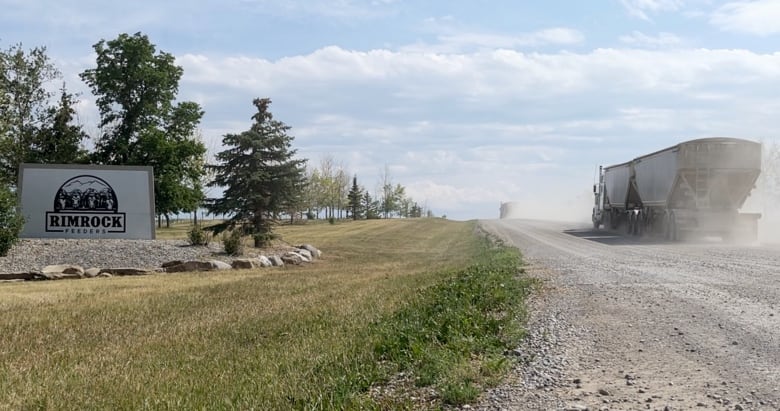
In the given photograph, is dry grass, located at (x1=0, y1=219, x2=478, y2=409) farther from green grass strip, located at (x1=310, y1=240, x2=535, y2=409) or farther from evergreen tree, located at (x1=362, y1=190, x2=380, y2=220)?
evergreen tree, located at (x1=362, y1=190, x2=380, y2=220)

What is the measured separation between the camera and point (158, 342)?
987cm

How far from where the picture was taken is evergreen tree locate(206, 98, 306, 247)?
32.6 meters

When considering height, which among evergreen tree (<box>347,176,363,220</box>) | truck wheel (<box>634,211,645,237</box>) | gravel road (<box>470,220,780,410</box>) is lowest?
gravel road (<box>470,220,780,410</box>)

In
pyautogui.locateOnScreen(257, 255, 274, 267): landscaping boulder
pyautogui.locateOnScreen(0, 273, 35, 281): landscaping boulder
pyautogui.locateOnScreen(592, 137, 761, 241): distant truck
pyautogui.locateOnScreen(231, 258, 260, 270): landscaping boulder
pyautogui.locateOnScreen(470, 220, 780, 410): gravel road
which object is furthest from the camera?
pyautogui.locateOnScreen(592, 137, 761, 241): distant truck

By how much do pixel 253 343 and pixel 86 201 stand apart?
2188 centimetres

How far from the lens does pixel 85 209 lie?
28984 mm

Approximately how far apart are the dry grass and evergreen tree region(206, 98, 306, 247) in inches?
529

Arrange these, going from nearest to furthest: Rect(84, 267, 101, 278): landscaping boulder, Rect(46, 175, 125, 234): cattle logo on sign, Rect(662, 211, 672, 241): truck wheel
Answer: Rect(84, 267, 101, 278): landscaping boulder
Rect(46, 175, 125, 234): cattle logo on sign
Rect(662, 211, 672, 241): truck wheel

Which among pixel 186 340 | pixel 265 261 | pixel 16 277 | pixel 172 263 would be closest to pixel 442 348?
pixel 186 340

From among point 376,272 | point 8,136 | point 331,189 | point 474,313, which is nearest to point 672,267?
point 376,272

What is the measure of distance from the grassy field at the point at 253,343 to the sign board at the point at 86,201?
12.2m

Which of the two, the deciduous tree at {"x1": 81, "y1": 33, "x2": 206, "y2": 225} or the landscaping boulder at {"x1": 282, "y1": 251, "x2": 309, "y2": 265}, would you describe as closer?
the landscaping boulder at {"x1": 282, "y1": 251, "x2": 309, "y2": 265}

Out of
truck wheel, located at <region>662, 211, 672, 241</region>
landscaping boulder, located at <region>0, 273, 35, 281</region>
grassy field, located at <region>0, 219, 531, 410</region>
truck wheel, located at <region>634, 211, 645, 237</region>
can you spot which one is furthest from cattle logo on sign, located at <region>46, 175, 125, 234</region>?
truck wheel, located at <region>634, 211, 645, 237</region>

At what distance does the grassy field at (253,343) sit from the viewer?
6707mm
